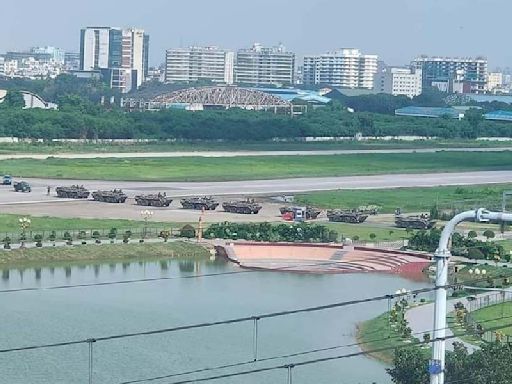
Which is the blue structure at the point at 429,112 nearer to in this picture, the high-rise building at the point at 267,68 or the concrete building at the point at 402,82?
the concrete building at the point at 402,82

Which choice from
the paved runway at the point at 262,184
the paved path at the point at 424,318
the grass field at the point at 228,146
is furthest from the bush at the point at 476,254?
the grass field at the point at 228,146

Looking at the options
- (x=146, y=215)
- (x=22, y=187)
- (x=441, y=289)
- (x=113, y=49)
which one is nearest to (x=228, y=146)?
(x=22, y=187)

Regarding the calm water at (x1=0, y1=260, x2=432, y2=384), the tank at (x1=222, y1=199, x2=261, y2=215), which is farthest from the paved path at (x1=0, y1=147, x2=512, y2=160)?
the calm water at (x1=0, y1=260, x2=432, y2=384)

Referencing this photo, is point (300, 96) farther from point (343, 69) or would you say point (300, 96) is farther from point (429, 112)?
point (343, 69)

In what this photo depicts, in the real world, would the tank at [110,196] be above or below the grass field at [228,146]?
below

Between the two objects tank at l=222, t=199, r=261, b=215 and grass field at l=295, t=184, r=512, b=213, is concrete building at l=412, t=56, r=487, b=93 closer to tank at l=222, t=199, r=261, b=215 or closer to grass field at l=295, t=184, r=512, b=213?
grass field at l=295, t=184, r=512, b=213

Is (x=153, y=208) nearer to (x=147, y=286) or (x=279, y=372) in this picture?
(x=147, y=286)

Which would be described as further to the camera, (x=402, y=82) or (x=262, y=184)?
(x=402, y=82)
